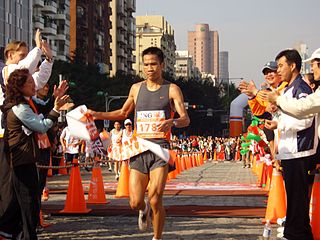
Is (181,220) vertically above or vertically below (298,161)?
below

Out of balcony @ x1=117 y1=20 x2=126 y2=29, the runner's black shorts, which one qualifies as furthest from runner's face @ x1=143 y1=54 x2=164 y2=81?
balcony @ x1=117 y1=20 x2=126 y2=29

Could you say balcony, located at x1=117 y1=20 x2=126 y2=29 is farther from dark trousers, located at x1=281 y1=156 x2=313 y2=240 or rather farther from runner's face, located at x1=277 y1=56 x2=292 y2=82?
dark trousers, located at x1=281 y1=156 x2=313 y2=240

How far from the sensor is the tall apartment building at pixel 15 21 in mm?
62934

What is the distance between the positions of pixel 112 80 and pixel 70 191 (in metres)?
69.3

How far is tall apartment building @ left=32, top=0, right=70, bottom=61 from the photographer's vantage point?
83575 mm

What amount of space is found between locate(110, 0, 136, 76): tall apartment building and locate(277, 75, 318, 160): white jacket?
399 ft

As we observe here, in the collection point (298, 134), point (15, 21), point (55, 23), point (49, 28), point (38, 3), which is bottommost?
point (298, 134)

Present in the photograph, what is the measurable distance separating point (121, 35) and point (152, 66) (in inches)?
5032

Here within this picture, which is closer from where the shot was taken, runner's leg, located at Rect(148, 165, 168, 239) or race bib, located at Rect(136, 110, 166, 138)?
runner's leg, located at Rect(148, 165, 168, 239)

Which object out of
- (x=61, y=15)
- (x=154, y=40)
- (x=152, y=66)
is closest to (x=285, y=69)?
(x=152, y=66)

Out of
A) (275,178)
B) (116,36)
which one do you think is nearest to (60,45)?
(116,36)

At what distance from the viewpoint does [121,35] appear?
135250mm

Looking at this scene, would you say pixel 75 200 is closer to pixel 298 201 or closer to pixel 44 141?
pixel 44 141

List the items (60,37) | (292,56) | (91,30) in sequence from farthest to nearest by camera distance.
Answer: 1. (91,30)
2. (60,37)
3. (292,56)
